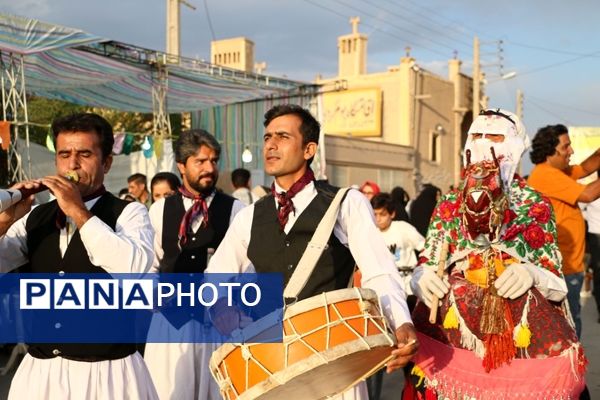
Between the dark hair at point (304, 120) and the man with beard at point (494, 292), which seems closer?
the dark hair at point (304, 120)

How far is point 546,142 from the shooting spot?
5344 mm

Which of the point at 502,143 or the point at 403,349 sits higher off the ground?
the point at 502,143

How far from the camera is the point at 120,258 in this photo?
2.73 meters

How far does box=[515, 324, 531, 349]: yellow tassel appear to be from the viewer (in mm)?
3395

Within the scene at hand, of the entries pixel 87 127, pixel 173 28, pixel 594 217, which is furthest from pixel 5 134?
pixel 173 28

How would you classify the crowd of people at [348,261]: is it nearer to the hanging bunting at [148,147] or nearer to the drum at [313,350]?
the drum at [313,350]

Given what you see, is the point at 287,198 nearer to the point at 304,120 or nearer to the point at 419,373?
the point at 304,120

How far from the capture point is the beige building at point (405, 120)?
36031 millimetres

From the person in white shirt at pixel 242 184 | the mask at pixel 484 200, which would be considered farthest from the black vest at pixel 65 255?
the person in white shirt at pixel 242 184

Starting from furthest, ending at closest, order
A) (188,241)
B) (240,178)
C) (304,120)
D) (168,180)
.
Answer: (240,178)
(168,180)
(188,241)
(304,120)

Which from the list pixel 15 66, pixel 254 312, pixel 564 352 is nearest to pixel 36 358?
pixel 254 312

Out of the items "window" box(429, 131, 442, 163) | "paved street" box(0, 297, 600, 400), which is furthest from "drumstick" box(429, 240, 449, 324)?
"window" box(429, 131, 442, 163)

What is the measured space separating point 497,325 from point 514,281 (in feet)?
0.77

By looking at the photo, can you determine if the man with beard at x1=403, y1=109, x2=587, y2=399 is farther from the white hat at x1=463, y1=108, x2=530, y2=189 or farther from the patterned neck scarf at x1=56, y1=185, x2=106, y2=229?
the patterned neck scarf at x1=56, y1=185, x2=106, y2=229
